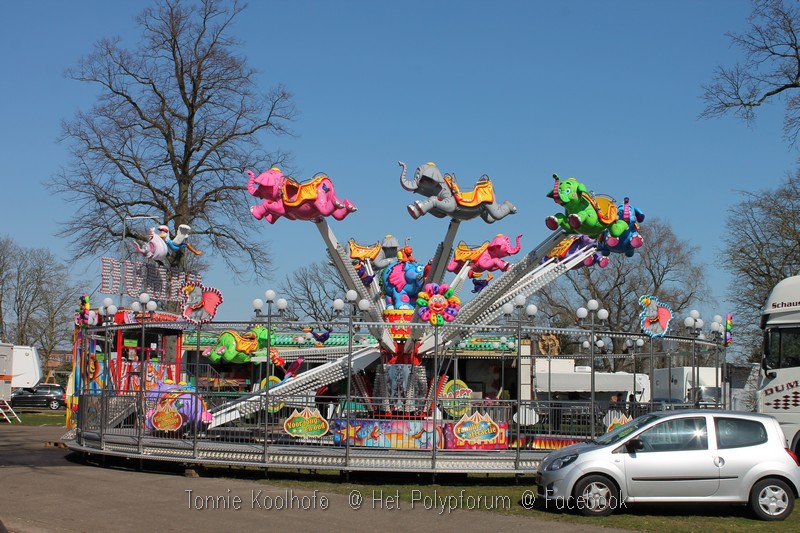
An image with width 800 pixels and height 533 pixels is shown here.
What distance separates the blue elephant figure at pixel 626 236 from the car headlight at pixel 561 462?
393 inches

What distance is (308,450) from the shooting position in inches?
608

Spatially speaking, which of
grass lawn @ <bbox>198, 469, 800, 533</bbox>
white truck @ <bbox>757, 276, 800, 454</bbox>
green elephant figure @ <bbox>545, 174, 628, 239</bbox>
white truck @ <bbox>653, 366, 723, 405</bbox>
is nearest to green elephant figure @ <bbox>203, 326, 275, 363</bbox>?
grass lawn @ <bbox>198, 469, 800, 533</bbox>

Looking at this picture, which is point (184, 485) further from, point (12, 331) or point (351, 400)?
point (12, 331)

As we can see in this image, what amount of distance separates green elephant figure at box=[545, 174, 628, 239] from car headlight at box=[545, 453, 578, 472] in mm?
8437

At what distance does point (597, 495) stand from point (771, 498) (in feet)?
8.39

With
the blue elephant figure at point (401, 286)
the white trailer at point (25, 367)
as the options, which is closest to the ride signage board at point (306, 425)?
the blue elephant figure at point (401, 286)

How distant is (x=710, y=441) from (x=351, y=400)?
21.3 feet

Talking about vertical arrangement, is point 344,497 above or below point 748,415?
below

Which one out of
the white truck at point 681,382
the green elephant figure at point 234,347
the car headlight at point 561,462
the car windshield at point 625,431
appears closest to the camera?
the car headlight at point 561,462

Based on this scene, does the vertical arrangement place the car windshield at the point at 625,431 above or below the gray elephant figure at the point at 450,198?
below

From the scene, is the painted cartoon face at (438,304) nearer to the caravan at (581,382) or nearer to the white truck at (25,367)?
the caravan at (581,382)

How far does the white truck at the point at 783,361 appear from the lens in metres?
18.1

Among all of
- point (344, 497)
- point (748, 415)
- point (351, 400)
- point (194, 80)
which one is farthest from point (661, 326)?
point (194, 80)

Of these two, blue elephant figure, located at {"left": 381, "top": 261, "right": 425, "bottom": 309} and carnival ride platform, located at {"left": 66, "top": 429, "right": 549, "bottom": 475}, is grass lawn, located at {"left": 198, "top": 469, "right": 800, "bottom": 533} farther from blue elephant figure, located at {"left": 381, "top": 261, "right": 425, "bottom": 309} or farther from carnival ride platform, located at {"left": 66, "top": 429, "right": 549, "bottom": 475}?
blue elephant figure, located at {"left": 381, "top": 261, "right": 425, "bottom": 309}
